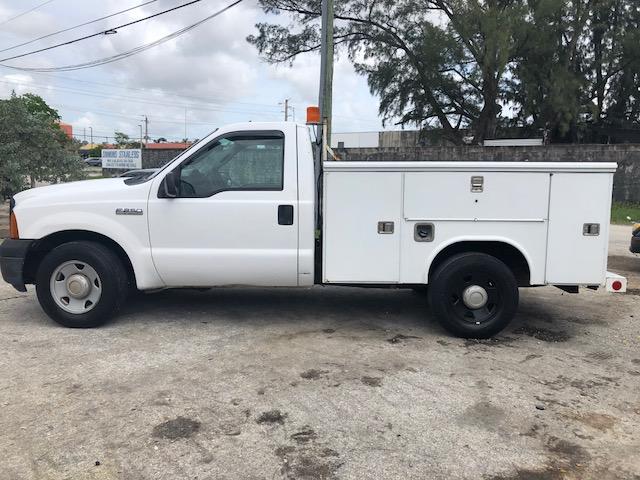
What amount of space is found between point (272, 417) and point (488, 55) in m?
25.8

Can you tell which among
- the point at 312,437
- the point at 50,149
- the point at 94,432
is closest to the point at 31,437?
the point at 94,432

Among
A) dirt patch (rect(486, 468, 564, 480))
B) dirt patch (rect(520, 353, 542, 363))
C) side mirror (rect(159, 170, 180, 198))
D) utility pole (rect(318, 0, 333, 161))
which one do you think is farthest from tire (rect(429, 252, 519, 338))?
utility pole (rect(318, 0, 333, 161))

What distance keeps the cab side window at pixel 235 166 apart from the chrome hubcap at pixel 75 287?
1.24 meters

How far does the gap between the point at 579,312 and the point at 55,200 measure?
19.2 feet

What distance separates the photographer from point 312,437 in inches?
139

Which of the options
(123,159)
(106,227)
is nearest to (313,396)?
(106,227)

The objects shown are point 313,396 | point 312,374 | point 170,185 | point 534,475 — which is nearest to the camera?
point 534,475

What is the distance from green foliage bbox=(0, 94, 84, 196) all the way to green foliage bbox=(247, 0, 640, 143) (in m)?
15.9

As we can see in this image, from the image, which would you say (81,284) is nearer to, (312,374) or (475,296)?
(312,374)

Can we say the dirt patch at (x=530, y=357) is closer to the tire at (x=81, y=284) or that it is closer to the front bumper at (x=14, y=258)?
the tire at (x=81, y=284)

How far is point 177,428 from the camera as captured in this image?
3605mm

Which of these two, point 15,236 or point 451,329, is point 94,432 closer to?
point 15,236

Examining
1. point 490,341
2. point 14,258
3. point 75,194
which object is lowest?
point 490,341

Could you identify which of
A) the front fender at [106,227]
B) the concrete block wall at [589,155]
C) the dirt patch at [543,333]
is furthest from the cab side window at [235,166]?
the concrete block wall at [589,155]
